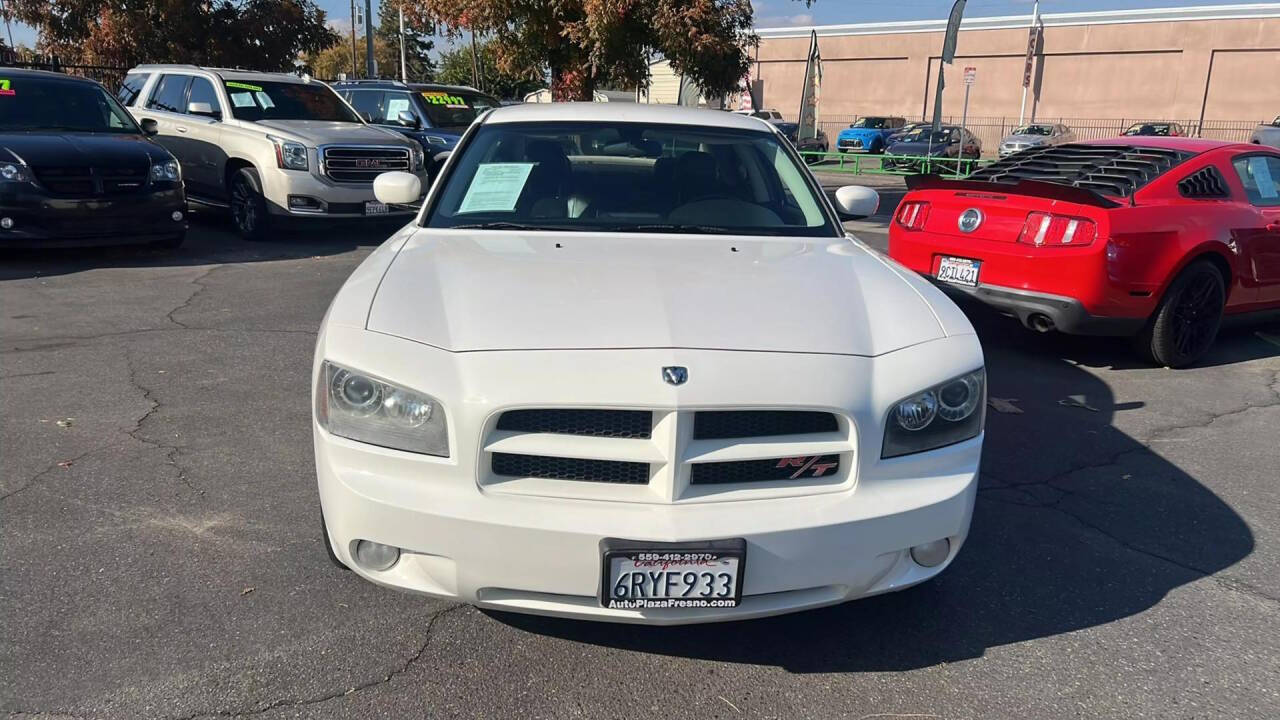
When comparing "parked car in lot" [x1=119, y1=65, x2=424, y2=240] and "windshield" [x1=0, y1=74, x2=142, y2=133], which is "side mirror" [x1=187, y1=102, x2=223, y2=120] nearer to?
"parked car in lot" [x1=119, y1=65, x2=424, y2=240]

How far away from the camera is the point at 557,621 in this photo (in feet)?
10.3

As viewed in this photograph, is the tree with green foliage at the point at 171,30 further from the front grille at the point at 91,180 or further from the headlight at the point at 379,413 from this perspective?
the headlight at the point at 379,413

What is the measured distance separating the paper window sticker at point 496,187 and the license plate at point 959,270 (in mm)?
3516

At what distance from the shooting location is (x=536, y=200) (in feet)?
13.4

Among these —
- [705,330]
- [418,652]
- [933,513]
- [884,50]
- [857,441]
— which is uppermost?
[884,50]

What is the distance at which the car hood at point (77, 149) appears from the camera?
27.5 feet

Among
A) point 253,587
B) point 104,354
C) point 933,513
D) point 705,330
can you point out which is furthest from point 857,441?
point 104,354

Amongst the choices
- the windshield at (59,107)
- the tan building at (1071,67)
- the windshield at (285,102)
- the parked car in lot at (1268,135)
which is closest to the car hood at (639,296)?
the windshield at (59,107)

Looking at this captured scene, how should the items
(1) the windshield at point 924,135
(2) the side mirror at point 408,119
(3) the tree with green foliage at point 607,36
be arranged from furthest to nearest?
(1) the windshield at point 924,135 < (2) the side mirror at point 408,119 < (3) the tree with green foliage at point 607,36

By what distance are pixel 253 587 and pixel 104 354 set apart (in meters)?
3.48

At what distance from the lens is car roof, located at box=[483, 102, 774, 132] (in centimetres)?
453

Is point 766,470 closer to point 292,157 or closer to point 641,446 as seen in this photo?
point 641,446

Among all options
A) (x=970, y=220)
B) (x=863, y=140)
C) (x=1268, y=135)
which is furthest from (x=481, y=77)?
(x=970, y=220)

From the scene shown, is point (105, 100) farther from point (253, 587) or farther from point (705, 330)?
point (705, 330)
